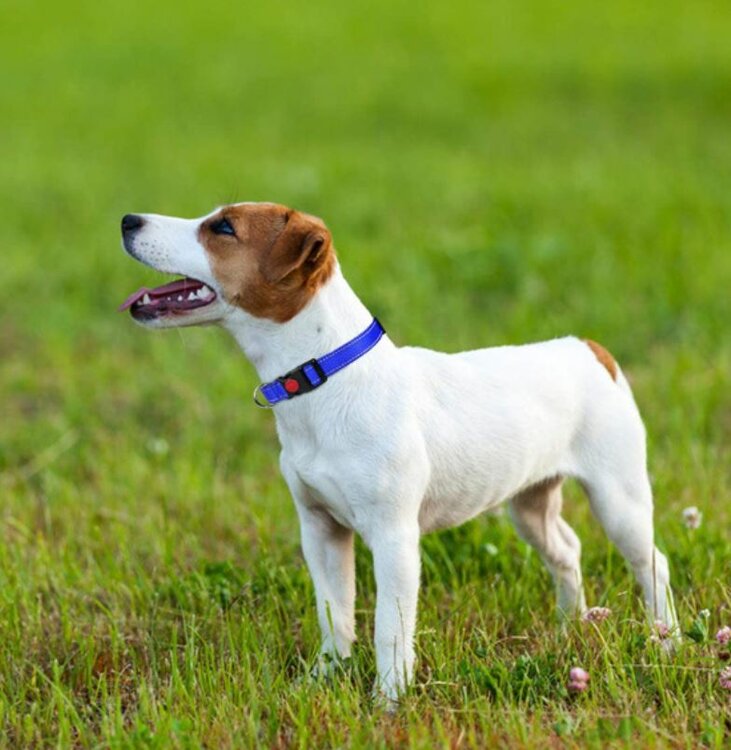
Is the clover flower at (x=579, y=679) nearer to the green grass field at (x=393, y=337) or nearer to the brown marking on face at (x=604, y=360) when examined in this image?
the green grass field at (x=393, y=337)

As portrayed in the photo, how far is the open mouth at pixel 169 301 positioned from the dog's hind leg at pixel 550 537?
5.15 feet

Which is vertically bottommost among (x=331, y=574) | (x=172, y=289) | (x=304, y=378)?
(x=331, y=574)

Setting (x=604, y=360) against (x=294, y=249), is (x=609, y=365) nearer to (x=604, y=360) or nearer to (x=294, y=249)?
(x=604, y=360)

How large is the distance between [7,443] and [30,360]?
4.68 ft

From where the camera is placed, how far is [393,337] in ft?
27.3

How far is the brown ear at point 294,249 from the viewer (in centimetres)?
397

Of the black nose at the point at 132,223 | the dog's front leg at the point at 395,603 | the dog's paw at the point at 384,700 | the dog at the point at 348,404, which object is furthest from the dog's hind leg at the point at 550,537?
the black nose at the point at 132,223

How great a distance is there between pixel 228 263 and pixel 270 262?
149mm

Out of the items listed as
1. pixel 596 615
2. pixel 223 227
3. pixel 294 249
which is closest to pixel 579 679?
pixel 596 615

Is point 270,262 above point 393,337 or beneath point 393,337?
above

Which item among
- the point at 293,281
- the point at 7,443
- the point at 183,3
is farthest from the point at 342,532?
the point at 183,3

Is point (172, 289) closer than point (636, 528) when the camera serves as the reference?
Yes

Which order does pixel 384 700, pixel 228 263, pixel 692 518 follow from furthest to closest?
pixel 692 518, pixel 228 263, pixel 384 700

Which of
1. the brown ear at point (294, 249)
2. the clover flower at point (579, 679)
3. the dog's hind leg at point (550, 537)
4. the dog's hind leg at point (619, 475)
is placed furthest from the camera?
the dog's hind leg at point (550, 537)
